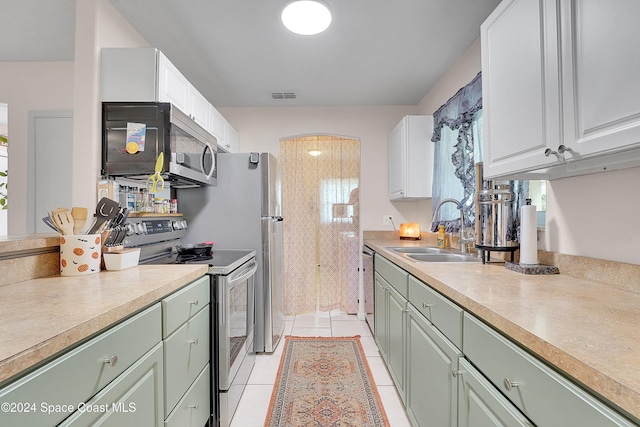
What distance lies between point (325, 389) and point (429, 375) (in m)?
0.98

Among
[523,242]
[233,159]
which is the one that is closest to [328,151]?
[233,159]

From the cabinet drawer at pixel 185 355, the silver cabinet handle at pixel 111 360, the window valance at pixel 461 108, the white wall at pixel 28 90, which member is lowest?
the cabinet drawer at pixel 185 355

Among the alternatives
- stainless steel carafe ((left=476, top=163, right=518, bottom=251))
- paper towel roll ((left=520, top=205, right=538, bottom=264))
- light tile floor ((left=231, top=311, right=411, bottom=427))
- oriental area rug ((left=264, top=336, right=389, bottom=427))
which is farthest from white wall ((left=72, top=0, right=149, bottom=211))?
paper towel roll ((left=520, top=205, right=538, bottom=264))

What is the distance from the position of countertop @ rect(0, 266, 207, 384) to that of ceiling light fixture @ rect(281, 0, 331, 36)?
165 cm

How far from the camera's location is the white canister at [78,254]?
4.32 feet

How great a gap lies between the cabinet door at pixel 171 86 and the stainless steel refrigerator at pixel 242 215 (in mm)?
556

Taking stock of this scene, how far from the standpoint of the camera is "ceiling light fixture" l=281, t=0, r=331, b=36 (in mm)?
1872

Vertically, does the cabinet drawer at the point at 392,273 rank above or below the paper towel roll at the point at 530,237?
below

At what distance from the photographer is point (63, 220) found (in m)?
1.34

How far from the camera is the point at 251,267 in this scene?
2307 millimetres

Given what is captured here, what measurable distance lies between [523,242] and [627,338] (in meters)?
0.86

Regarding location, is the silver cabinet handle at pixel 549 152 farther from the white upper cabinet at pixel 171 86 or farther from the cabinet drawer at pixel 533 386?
the white upper cabinet at pixel 171 86

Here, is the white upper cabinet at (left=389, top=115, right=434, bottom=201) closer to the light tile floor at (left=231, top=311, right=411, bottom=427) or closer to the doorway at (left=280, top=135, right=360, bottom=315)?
the doorway at (left=280, top=135, right=360, bottom=315)

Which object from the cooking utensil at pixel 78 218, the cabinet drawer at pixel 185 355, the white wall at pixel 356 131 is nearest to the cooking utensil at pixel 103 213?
the cooking utensil at pixel 78 218
